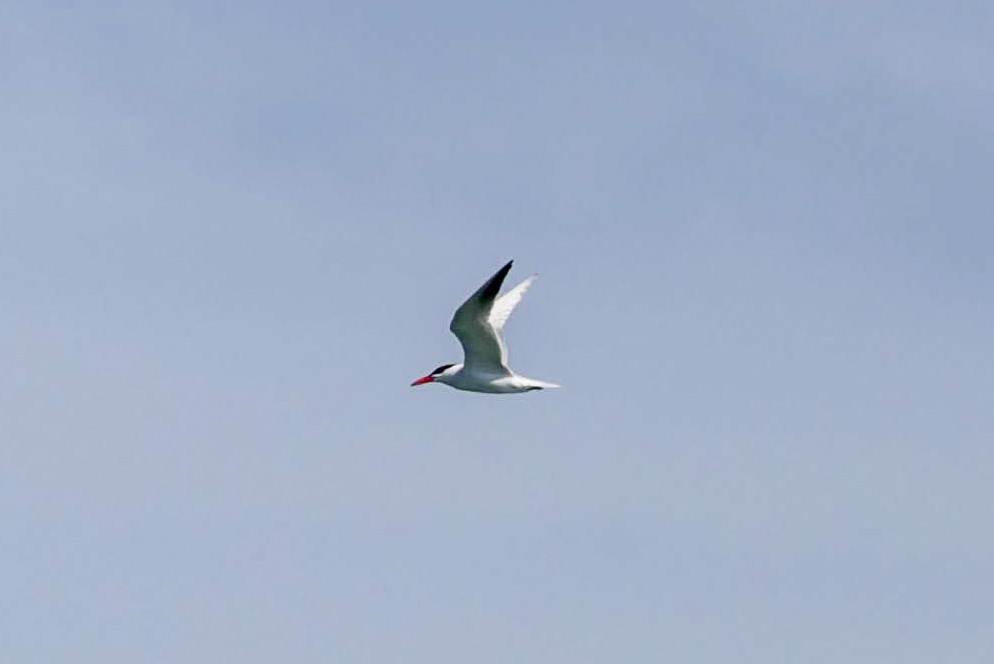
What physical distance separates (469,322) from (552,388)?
4196mm

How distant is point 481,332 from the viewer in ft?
268

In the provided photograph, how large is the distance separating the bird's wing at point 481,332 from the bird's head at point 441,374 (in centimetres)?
120

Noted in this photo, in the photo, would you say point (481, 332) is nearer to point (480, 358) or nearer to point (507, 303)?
point (480, 358)

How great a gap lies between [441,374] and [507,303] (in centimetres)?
912

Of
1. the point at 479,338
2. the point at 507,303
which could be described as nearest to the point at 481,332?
the point at 479,338

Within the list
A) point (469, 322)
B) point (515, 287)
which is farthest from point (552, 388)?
point (515, 287)

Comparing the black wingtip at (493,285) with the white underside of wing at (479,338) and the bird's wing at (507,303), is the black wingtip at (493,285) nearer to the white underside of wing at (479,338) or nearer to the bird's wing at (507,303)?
the white underside of wing at (479,338)

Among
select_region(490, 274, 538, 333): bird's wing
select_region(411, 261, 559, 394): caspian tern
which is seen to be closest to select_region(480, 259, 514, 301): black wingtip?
select_region(411, 261, 559, 394): caspian tern

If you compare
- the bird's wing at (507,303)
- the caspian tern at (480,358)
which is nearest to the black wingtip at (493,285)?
the caspian tern at (480,358)

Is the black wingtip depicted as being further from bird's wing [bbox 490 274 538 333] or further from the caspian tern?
bird's wing [bbox 490 274 538 333]

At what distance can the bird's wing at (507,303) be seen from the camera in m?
93.6

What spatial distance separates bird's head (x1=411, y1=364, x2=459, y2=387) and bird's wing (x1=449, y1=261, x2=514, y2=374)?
1.20 m

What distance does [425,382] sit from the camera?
8738 cm

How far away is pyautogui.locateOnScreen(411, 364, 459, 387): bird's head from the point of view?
85.7 m
